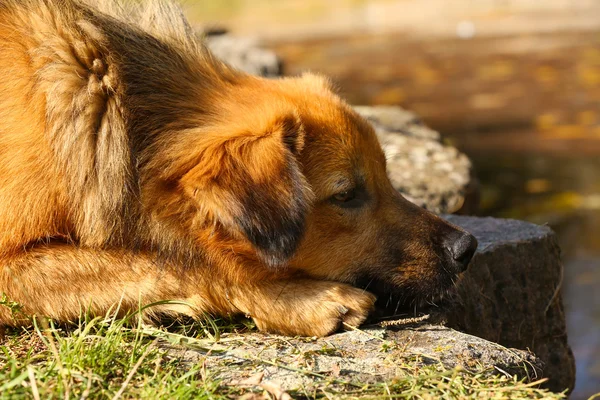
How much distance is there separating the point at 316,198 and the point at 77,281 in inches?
43.9

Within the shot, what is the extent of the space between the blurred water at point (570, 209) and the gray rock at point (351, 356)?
271 cm

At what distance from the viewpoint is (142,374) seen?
11.4 ft

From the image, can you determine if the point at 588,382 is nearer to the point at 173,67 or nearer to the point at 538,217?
the point at 538,217

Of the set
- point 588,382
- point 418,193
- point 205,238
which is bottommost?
point 588,382

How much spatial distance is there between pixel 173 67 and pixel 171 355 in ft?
4.69

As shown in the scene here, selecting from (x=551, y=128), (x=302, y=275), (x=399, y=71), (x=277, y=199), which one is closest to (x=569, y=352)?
(x=302, y=275)

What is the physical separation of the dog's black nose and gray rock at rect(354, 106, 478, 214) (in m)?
1.77

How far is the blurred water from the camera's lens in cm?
719

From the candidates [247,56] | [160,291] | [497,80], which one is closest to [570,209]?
[247,56]

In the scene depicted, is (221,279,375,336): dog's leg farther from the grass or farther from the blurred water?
the blurred water

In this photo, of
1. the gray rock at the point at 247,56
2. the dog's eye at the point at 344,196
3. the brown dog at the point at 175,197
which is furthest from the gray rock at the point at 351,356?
the gray rock at the point at 247,56

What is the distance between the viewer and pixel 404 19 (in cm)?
2152

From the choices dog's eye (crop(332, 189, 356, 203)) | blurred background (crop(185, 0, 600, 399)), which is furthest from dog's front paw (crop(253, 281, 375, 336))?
blurred background (crop(185, 0, 600, 399))

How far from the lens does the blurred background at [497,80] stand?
8.99 metres
